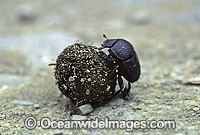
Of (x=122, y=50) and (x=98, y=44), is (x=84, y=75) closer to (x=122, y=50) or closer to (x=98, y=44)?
(x=122, y=50)

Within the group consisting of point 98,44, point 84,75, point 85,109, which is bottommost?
point 85,109

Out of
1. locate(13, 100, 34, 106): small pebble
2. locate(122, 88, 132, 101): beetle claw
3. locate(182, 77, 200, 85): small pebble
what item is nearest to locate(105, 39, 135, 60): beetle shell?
locate(122, 88, 132, 101): beetle claw

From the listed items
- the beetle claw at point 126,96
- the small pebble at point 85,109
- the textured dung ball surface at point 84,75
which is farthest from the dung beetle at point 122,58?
the small pebble at point 85,109

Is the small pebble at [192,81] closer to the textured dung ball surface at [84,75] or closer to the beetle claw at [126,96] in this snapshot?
the beetle claw at [126,96]

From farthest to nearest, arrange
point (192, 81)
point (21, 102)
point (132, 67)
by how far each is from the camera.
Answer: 1. point (192, 81)
2. point (21, 102)
3. point (132, 67)

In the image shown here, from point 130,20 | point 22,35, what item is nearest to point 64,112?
point 22,35

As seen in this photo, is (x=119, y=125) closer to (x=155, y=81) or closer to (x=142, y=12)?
(x=155, y=81)

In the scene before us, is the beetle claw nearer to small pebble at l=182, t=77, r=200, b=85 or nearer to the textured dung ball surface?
the textured dung ball surface

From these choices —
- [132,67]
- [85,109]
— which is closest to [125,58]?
[132,67]
